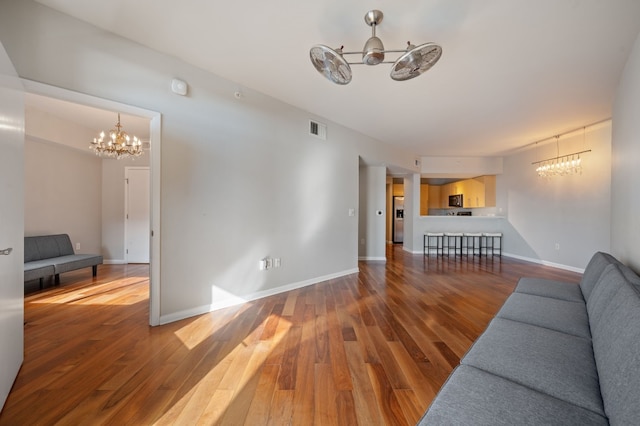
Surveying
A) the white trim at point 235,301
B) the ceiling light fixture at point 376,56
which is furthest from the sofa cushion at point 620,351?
the white trim at point 235,301

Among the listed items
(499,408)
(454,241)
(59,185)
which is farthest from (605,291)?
(59,185)

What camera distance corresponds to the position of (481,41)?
228cm

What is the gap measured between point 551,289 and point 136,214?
22.9 feet

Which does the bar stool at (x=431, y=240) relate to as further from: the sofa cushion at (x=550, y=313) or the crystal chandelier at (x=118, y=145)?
the crystal chandelier at (x=118, y=145)

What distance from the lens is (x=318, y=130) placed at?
4078 millimetres

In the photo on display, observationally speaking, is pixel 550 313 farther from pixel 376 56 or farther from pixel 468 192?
pixel 468 192

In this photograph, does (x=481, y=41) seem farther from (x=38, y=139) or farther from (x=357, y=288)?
(x=38, y=139)

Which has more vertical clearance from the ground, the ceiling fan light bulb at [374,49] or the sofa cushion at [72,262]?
the ceiling fan light bulb at [374,49]

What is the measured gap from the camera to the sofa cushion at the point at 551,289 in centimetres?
208

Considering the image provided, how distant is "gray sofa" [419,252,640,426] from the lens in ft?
2.78

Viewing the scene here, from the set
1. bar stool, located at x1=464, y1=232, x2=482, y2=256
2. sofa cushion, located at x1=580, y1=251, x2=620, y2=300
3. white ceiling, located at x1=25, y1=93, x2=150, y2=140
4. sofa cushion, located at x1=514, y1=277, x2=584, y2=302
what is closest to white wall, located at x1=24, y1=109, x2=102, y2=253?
white ceiling, located at x1=25, y1=93, x2=150, y2=140

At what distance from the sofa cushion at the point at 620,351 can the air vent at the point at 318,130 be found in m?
3.58

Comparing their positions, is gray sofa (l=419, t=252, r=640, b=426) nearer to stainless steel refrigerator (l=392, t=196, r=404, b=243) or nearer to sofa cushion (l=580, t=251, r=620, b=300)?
sofa cushion (l=580, t=251, r=620, b=300)

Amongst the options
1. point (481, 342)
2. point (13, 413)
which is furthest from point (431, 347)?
point (13, 413)
